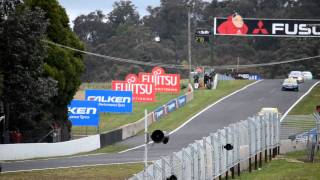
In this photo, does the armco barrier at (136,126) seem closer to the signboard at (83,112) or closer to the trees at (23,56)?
the signboard at (83,112)

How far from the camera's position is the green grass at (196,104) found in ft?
191

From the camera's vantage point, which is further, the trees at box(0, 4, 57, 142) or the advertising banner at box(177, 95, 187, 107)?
the advertising banner at box(177, 95, 187, 107)

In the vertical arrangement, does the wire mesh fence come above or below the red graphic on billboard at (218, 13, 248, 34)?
below

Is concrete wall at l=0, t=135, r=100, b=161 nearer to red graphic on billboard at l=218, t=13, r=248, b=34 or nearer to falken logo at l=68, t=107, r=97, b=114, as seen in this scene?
falken logo at l=68, t=107, r=97, b=114

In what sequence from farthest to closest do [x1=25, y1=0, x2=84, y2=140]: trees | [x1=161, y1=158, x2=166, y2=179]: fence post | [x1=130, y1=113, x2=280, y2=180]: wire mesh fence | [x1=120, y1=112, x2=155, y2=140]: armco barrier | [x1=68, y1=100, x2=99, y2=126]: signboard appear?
[x1=120, y1=112, x2=155, y2=140]: armco barrier
[x1=68, y1=100, x2=99, y2=126]: signboard
[x1=25, y1=0, x2=84, y2=140]: trees
[x1=130, y1=113, x2=280, y2=180]: wire mesh fence
[x1=161, y1=158, x2=166, y2=179]: fence post

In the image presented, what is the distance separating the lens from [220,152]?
22.4 meters

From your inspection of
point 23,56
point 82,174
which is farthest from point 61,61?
point 82,174

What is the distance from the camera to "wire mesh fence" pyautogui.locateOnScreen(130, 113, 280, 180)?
1700 centimetres

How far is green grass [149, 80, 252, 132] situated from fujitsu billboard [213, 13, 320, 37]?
7221mm

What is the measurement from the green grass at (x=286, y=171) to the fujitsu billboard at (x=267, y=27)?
36.7 m

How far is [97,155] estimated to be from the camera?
42094 mm

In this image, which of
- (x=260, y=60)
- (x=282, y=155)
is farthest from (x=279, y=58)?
(x=282, y=155)

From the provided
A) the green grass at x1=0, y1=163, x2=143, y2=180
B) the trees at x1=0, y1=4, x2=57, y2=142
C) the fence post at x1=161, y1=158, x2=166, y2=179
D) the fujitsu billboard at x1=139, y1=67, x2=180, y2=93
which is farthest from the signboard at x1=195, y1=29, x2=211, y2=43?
the fence post at x1=161, y1=158, x2=166, y2=179

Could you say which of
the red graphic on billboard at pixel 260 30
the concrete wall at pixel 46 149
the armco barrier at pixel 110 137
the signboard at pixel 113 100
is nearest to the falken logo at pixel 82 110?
the armco barrier at pixel 110 137
